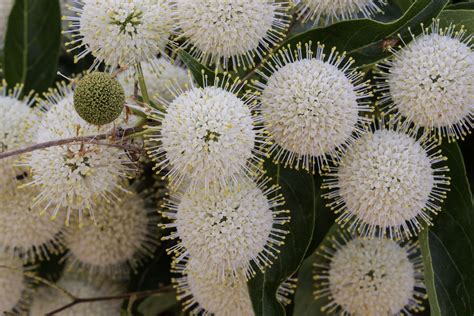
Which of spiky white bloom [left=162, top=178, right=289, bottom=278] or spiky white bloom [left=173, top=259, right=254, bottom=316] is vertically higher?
spiky white bloom [left=162, top=178, right=289, bottom=278]

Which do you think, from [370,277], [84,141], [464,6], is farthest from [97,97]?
[464,6]

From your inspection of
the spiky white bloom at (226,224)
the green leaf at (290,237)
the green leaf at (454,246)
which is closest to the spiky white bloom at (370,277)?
the green leaf at (454,246)

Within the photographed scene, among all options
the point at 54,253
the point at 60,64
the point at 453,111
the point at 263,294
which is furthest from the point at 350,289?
the point at 60,64

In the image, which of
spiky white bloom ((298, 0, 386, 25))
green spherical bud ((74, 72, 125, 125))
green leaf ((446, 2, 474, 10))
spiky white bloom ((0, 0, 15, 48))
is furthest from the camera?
spiky white bloom ((0, 0, 15, 48))

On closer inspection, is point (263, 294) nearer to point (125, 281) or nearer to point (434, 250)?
point (434, 250)

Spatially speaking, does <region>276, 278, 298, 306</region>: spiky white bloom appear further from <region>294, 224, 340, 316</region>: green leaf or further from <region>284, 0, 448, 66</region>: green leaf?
<region>284, 0, 448, 66</region>: green leaf

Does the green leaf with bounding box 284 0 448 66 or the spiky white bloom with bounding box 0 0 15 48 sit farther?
the spiky white bloom with bounding box 0 0 15 48

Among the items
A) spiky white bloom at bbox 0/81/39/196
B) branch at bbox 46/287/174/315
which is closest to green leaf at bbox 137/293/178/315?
branch at bbox 46/287/174/315

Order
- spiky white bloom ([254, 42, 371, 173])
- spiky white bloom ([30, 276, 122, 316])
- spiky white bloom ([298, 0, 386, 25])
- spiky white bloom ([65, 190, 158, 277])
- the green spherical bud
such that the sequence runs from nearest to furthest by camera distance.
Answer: the green spherical bud
spiky white bloom ([254, 42, 371, 173])
spiky white bloom ([298, 0, 386, 25])
spiky white bloom ([65, 190, 158, 277])
spiky white bloom ([30, 276, 122, 316])
